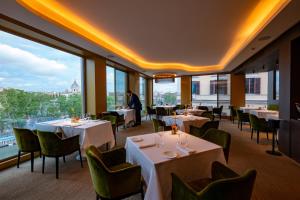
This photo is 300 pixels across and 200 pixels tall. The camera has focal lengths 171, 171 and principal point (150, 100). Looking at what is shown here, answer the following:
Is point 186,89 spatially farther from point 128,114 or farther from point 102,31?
point 102,31

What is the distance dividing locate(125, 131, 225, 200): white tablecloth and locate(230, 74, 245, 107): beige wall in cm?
877

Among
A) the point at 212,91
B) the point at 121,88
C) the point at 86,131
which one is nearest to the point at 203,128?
the point at 86,131

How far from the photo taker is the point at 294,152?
3639 mm

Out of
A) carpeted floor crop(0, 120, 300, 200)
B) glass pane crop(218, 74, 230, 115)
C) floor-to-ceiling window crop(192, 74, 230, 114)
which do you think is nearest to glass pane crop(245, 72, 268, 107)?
glass pane crop(218, 74, 230, 115)

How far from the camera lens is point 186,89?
38.7ft

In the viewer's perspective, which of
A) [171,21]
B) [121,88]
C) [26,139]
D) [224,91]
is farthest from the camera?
[224,91]

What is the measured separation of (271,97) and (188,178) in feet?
28.2

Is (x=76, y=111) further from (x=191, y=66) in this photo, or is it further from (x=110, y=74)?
(x=191, y=66)

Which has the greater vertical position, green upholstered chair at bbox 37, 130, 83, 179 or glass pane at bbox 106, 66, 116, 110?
glass pane at bbox 106, 66, 116, 110

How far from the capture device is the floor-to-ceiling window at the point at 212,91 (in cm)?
1066

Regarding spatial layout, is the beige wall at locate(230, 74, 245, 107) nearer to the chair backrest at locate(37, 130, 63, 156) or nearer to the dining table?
the dining table

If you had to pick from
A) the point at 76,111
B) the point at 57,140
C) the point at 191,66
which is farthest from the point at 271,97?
the point at 57,140

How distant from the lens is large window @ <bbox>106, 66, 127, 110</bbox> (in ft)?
24.7

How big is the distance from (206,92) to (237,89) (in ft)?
6.57
